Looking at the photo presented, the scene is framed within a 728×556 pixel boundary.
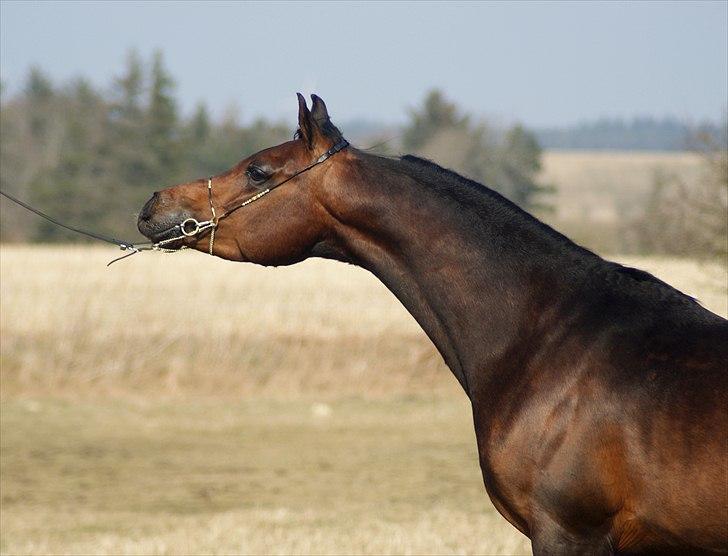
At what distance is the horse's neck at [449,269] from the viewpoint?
446 cm

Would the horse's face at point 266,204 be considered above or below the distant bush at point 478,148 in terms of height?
below

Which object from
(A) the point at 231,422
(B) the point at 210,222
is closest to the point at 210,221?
(B) the point at 210,222

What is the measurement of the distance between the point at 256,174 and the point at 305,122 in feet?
1.04

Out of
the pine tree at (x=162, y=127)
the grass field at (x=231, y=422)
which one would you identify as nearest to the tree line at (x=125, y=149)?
the pine tree at (x=162, y=127)

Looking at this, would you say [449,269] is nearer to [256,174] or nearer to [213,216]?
[256,174]

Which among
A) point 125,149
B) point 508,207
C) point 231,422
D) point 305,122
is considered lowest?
point 231,422

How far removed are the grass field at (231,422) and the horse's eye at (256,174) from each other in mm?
3675

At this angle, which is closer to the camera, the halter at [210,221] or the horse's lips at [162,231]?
the halter at [210,221]

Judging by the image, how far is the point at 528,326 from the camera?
4.41 metres

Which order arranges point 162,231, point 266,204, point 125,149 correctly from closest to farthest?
point 266,204 < point 162,231 < point 125,149

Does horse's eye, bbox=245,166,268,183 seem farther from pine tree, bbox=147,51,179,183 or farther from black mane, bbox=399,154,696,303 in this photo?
pine tree, bbox=147,51,179,183

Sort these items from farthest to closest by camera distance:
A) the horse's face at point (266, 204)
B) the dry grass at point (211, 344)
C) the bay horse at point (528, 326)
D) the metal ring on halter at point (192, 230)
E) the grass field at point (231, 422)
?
the dry grass at point (211, 344), the grass field at point (231, 422), the metal ring on halter at point (192, 230), the horse's face at point (266, 204), the bay horse at point (528, 326)

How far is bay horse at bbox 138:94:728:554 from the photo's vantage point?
13.0 feet

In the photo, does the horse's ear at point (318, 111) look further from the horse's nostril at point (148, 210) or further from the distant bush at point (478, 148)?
the distant bush at point (478, 148)
